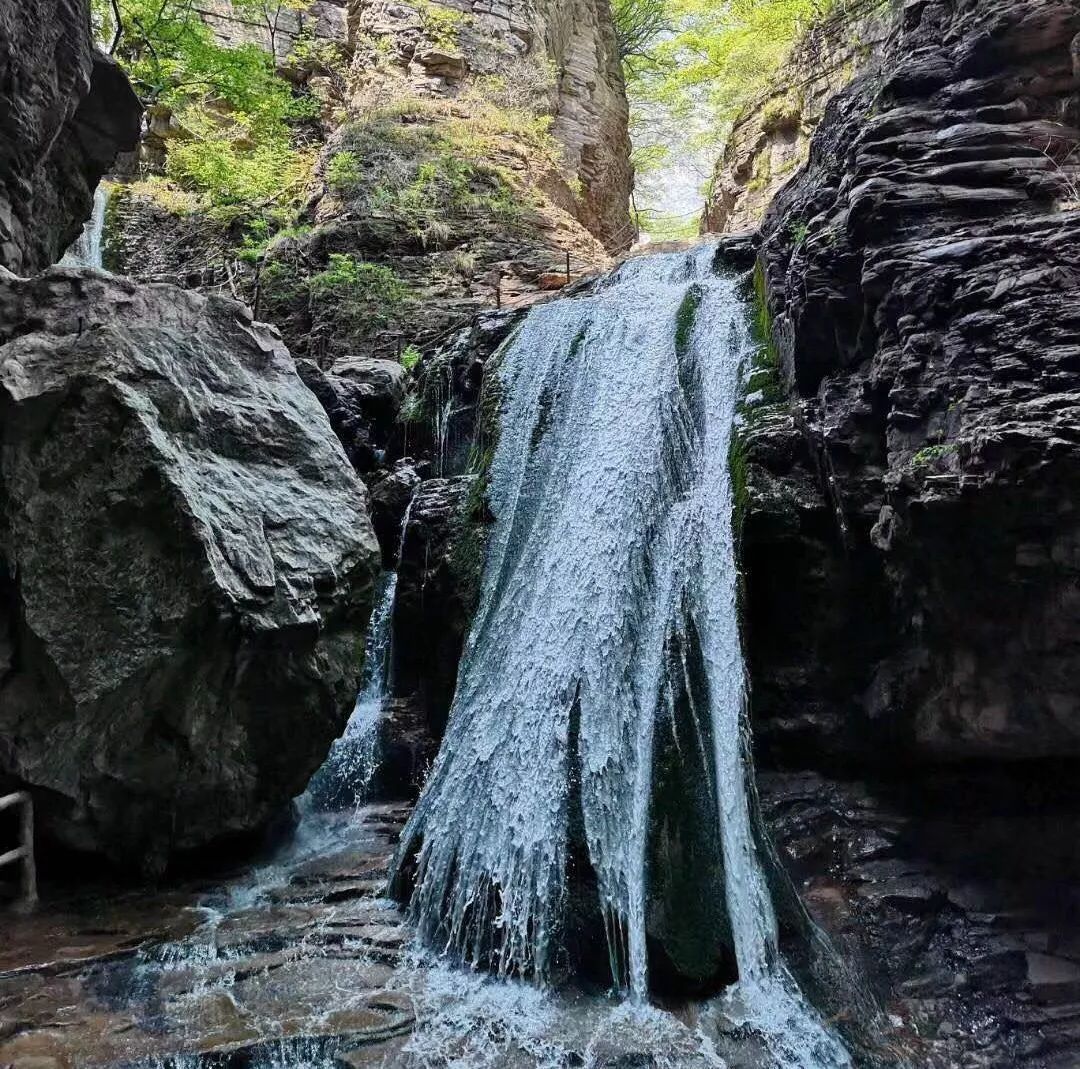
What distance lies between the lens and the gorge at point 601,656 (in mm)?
5891

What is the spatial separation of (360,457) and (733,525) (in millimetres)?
7019

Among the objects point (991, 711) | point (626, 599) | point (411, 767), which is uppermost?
point (626, 599)

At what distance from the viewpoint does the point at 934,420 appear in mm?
6742

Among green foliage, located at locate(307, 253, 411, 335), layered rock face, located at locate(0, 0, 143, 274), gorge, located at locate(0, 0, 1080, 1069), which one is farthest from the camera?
A: green foliage, located at locate(307, 253, 411, 335)

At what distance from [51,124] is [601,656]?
310 inches

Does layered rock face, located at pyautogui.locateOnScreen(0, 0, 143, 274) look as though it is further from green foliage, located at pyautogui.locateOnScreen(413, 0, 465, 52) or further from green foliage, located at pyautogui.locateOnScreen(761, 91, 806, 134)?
green foliage, located at pyautogui.locateOnScreen(761, 91, 806, 134)

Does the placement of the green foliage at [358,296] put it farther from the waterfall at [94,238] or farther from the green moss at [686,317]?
the green moss at [686,317]

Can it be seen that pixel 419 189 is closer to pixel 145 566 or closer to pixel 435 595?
pixel 435 595

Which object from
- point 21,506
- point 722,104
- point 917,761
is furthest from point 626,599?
point 722,104

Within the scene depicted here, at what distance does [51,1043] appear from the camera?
16.9ft

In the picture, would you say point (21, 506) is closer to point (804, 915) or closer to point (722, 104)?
point (804, 915)

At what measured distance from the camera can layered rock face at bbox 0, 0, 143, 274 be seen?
8.00m

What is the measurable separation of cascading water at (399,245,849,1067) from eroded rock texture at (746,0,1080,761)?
956mm

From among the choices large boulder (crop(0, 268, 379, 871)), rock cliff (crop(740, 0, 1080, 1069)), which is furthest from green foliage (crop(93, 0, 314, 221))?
rock cliff (crop(740, 0, 1080, 1069))
